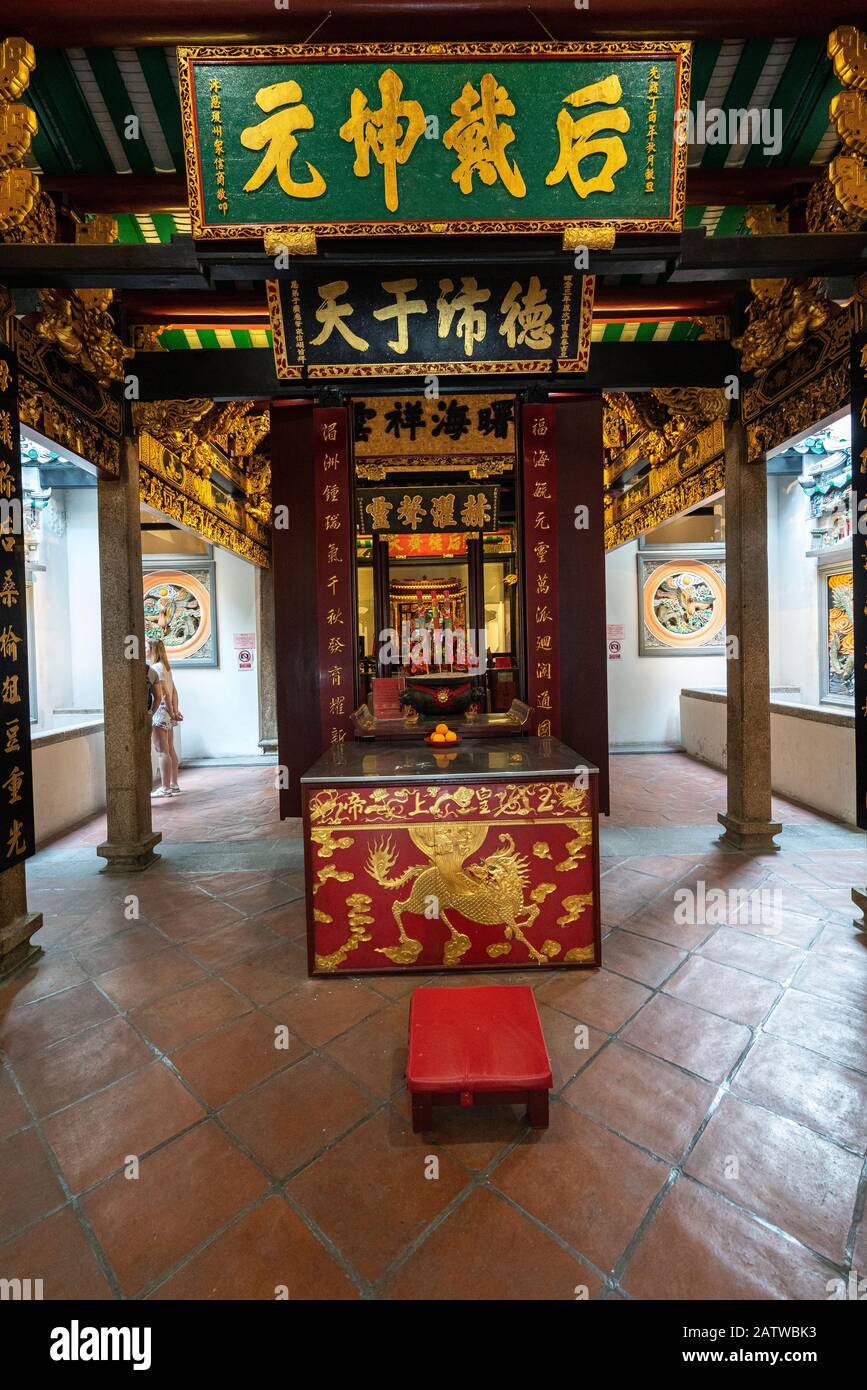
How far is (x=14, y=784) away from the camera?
2.74 meters

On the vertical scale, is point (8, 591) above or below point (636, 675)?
above

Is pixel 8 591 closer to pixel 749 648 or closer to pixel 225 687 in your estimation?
pixel 749 648

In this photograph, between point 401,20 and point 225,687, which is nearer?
point 401,20

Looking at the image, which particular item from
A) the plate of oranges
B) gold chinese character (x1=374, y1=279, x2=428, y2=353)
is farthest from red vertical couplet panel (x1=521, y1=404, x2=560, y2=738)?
gold chinese character (x1=374, y1=279, x2=428, y2=353)

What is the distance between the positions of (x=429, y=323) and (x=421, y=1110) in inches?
137

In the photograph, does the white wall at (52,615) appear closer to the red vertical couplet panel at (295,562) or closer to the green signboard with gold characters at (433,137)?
the red vertical couplet panel at (295,562)

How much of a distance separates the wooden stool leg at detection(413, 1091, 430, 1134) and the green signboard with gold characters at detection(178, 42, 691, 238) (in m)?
3.35

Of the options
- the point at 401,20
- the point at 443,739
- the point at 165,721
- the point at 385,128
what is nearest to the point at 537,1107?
the point at 443,739

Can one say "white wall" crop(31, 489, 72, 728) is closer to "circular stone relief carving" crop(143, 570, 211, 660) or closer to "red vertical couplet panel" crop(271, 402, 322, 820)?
"circular stone relief carving" crop(143, 570, 211, 660)

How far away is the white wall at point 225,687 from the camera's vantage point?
26.9 feet

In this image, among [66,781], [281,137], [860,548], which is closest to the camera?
[281,137]

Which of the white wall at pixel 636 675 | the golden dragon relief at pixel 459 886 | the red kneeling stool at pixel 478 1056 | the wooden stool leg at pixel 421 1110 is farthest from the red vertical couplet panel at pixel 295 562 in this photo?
the white wall at pixel 636 675
